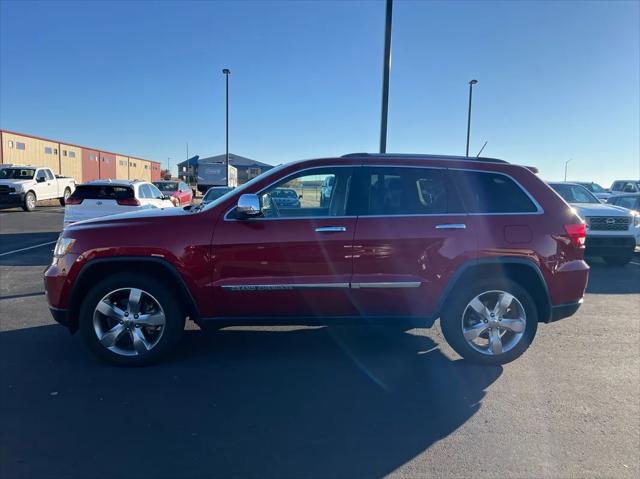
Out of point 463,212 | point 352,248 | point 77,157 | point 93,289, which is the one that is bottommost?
point 93,289

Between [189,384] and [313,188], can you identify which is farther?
[313,188]

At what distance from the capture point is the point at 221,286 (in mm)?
3959

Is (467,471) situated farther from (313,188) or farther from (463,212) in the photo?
(313,188)

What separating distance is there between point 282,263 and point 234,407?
1219 millimetres

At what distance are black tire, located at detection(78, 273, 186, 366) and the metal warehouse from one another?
3223cm

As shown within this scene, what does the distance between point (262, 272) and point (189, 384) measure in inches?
43.0

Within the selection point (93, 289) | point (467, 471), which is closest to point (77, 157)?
point (93, 289)

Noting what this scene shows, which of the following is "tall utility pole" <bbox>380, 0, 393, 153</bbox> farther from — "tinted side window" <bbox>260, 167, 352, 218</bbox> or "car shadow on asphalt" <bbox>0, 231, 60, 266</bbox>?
"car shadow on asphalt" <bbox>0, 231, 60, 266</bbox>

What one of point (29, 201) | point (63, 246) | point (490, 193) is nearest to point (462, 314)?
point (490, 193)

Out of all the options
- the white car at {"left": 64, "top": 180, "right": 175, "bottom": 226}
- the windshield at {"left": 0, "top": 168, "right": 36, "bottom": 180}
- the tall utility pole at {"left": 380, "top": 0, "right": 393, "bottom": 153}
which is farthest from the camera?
the windshield at {"left": 0, "top": 168, "right": 36, "bottom": 180}

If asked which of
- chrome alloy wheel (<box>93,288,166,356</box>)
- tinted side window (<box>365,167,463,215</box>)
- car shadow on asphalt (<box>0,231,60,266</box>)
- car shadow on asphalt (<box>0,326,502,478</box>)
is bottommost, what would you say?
car shadow on asphalt (<box>0,326,502,478</box>)

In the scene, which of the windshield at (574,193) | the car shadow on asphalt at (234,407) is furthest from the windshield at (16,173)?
the windshield at (574,193)

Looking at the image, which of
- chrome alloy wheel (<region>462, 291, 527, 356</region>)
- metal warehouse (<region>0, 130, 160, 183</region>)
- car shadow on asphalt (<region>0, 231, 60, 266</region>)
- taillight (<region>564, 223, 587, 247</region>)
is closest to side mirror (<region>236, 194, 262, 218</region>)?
chrome alloy wheel (<region>462, 291, 527, 356</region>)

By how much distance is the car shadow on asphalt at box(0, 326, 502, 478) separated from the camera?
A: 276 centimetres
